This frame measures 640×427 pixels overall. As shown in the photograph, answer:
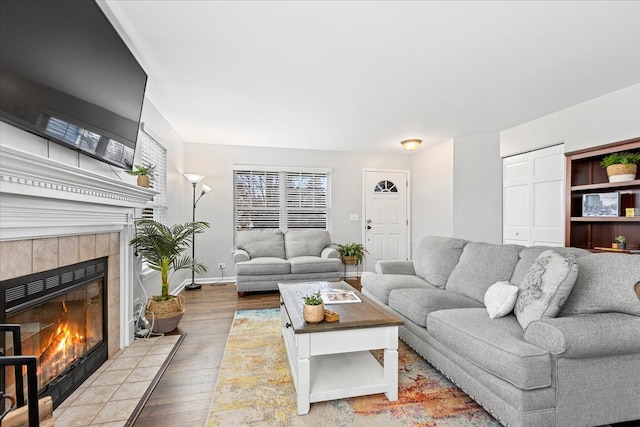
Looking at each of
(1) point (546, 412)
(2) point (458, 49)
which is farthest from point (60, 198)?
(2) point (458, 49)

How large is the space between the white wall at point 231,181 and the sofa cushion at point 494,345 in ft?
12.3

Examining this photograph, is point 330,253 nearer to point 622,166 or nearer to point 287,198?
point 287,198

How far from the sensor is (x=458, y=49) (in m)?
2.29

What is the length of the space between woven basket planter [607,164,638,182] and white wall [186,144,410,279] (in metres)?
3.17

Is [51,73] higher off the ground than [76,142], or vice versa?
[51,73]

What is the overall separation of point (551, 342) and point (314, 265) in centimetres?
328

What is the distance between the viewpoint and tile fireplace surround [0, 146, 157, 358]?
1.28 metres

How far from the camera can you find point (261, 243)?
4898 mm

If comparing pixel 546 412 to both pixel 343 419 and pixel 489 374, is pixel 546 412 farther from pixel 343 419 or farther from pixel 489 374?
pixel 343 419

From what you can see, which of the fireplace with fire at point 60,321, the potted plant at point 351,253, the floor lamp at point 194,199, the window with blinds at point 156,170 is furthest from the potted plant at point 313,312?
the potted plant at point 351,253

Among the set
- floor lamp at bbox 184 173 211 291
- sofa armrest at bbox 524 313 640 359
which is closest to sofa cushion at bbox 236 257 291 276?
floor lamp at bbox 184 173 211 291

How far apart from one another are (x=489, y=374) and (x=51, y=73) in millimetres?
2615

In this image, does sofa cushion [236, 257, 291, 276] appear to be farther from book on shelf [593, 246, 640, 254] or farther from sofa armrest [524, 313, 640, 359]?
book on shelf [593, 246, 640, 254]

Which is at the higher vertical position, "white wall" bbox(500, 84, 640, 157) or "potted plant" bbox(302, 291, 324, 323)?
"white wall" bbox(500, 84, 640, 157)
